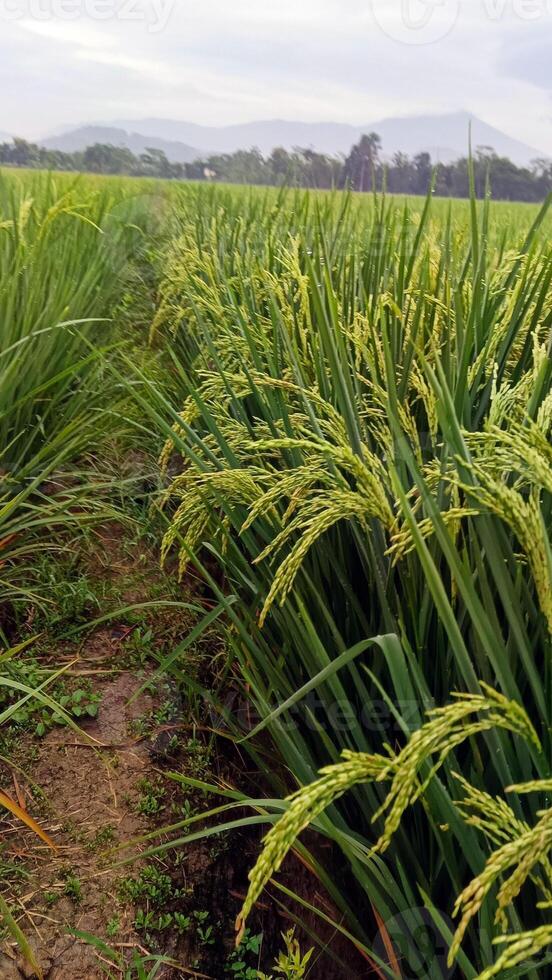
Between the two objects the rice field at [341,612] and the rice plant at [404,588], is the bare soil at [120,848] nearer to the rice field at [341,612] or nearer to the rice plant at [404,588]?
the rice field at [341,612]

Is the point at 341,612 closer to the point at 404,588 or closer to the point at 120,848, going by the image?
the point at 404,588

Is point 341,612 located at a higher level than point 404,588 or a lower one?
lower

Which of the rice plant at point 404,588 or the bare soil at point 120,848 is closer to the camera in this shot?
the rice plant at point 404,588

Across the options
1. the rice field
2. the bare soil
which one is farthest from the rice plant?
the bare soil

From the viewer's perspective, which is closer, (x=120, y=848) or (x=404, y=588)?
(x=404, y=588)

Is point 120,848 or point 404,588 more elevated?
point 404,588

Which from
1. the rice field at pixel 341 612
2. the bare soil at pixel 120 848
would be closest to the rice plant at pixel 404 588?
the rice field at pixel 341 612

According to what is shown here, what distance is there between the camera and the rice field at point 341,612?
664 mm

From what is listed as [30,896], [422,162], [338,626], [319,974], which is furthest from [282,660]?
[422,162]

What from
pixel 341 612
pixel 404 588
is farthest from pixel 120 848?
pixel 404 588

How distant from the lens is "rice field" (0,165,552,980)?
0.66 m

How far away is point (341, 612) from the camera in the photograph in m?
1.15

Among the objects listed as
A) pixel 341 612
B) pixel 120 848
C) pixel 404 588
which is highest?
pixel 404 588

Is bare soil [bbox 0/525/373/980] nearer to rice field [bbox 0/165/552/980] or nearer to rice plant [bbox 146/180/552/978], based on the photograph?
rice field [bbox 0/165/552/980]
